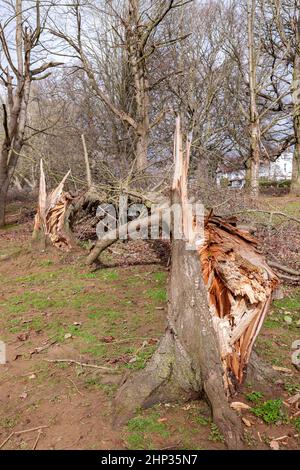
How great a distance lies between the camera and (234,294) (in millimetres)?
3439

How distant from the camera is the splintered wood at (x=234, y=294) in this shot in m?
3.41

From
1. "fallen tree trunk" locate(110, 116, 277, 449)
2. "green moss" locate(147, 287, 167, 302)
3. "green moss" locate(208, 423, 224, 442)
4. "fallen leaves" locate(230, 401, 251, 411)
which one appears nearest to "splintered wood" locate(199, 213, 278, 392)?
"fallen tree trunk" locate(110, 116, 277, 449)

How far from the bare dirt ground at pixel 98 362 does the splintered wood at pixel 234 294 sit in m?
0.33

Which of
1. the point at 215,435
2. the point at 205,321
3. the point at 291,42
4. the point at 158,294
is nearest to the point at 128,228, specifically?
the point at 158,294

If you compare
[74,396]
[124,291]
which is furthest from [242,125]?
[74,396]

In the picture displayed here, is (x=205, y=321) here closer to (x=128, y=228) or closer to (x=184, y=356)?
(x=184, y=356)

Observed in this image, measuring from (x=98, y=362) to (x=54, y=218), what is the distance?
590 centimetres

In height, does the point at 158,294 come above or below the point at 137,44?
below

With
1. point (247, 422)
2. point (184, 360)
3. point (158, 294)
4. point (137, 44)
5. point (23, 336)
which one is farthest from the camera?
point (137, 44)

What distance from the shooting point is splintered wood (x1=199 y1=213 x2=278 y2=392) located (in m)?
3.41

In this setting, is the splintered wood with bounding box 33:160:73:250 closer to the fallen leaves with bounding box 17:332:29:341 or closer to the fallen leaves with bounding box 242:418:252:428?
the fallen leaves with bounding box 17:332:29:341

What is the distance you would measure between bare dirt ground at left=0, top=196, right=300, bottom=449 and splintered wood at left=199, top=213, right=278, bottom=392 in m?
0.33

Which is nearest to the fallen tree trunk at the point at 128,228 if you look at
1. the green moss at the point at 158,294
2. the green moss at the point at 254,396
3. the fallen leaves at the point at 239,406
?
the green moss at the point at 158,294

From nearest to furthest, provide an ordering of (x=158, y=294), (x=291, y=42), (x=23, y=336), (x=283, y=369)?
1. (x=283, y=369)
2. (x=23, y=336)
3. (x=158, y=294)
4. (x=291, y=42)
